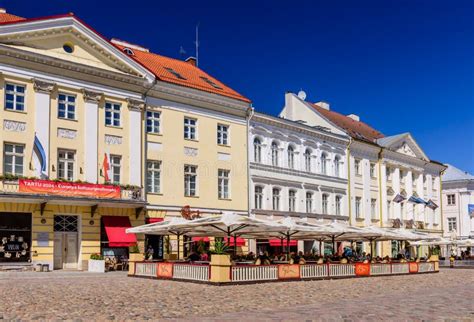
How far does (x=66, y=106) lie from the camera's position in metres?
30.0

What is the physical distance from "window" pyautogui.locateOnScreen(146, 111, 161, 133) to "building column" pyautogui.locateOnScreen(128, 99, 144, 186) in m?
0.84

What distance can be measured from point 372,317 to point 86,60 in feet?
74.1

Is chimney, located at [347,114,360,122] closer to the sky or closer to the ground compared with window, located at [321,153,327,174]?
closer to the sky

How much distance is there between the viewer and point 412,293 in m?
18.6

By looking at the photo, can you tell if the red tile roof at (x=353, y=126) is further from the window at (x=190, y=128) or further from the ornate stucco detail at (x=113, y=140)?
the ornate stucco detail at (x=113, y=140)

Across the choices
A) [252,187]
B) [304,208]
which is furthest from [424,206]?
[252,187]

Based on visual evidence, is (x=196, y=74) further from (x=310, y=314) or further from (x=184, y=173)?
(x=310, y=314)

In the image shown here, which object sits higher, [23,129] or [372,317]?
[23,129]

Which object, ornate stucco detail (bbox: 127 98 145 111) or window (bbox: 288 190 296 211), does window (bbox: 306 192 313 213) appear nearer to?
window (bbox: 288 190 296 211)

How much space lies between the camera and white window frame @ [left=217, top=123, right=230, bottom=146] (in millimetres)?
36812

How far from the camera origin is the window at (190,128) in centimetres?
3516

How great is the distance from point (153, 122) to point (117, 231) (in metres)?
6.52

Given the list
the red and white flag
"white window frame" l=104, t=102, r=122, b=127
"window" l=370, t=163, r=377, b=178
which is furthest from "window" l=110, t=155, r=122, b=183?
"window" l=370, t=163, r=377, b=178

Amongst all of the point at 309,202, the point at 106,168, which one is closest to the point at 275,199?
the point at 309,202
